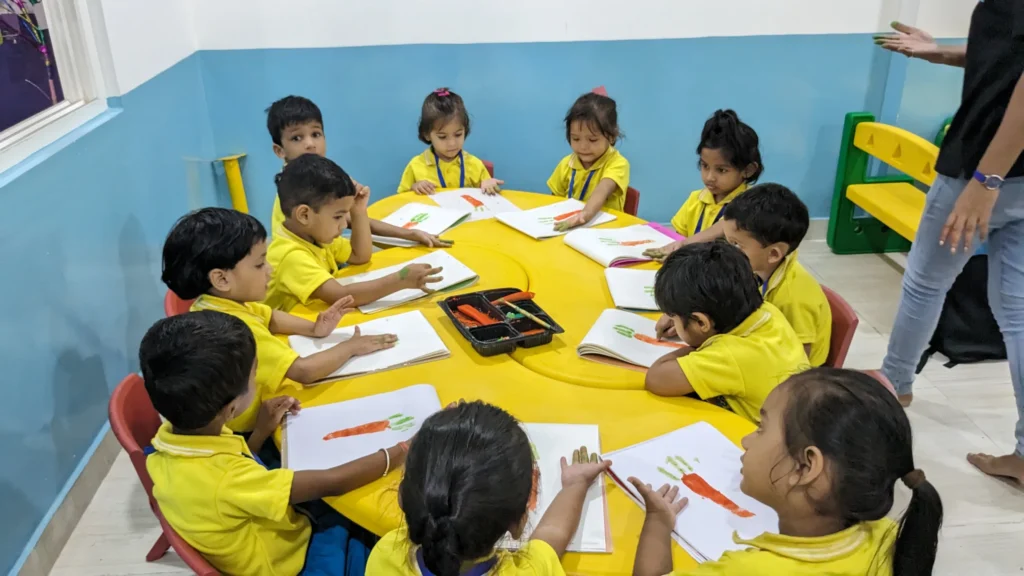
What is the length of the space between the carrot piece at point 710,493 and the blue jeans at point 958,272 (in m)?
1.36

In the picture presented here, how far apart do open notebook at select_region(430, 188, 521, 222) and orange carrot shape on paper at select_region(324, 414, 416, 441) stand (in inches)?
47.9

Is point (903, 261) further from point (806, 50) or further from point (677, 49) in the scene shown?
point (677, 49)

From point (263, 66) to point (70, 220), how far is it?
1.58m

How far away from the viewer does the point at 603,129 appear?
9.04ft

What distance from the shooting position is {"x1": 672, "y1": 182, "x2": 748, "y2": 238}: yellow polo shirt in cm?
240

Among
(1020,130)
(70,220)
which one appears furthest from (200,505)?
(1020,130)

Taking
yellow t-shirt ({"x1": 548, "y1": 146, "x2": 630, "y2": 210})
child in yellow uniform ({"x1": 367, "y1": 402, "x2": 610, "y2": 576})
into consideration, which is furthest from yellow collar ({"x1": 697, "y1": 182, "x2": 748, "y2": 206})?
child in yellow uniform ({"x1": 367, "y1": 402, "x2": 610, "y2": 576})

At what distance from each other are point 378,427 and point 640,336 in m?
0.67

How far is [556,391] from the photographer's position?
1.49 m

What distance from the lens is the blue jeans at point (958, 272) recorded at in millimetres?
2010

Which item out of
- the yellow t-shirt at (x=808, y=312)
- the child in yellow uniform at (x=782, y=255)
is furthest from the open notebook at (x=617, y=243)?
the yellow t-shirt at (x=808, y=312)

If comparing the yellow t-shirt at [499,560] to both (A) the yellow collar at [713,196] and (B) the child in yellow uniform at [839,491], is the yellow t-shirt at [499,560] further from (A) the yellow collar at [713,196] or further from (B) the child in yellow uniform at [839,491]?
(A) the yellow collar at [713,196]

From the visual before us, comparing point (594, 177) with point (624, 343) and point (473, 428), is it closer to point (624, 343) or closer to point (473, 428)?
point (624, 343)

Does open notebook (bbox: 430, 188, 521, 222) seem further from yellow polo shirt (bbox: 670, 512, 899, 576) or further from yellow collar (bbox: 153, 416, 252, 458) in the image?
yellow polo shirt (bbox: 670, 512, 899, 576)
